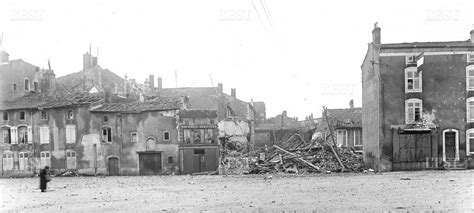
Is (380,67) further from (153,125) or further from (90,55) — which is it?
(90,55)

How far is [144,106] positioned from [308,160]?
15973 mm

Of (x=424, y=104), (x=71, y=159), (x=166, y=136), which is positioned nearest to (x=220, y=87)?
(x=166, y=136)

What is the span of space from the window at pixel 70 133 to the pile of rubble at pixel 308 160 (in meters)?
16.9

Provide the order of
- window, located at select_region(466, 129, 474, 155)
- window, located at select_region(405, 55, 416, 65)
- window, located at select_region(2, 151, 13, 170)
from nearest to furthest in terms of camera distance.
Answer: window, located at select_region(466, 129, 474, 155) → window, located at select_region(405, 55, 416, 65) → window, located at select_region(2, 151, 13, 170)

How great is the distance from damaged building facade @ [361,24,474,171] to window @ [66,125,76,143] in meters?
27.3

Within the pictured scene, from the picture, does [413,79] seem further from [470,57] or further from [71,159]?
[71,159]

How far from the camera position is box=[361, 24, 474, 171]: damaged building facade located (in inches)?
1451

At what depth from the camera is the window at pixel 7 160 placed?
155ft

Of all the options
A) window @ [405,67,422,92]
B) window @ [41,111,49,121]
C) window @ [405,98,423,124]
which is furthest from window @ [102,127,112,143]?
window @ [405,67,422,92]

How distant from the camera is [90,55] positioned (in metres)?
66.5

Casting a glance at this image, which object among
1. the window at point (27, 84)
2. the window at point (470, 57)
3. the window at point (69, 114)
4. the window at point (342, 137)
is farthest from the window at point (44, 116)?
the window at point (470, 57)

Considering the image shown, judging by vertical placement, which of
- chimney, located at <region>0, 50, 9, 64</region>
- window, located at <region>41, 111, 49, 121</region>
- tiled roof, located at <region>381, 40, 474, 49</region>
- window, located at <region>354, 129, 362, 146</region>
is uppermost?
chimney, located at <region>0, 50, 9, 64</region>

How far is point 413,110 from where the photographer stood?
123 feet

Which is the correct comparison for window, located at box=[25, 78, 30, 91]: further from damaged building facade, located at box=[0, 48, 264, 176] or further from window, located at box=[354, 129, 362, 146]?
window, located at box=[354, 129, 362, 146]
